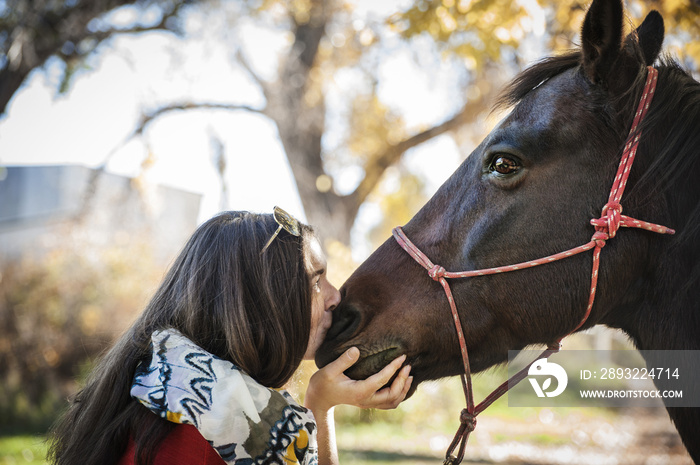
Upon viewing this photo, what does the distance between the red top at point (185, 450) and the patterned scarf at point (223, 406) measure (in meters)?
0.09

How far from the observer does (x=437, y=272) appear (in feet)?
5.67

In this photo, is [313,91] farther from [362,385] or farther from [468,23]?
[362,385]

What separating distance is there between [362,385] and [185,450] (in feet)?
1.89

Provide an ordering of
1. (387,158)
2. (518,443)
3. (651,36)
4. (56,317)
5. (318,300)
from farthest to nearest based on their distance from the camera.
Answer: (387,158)
(56,317)
(518,443)
(318,300)
(651,36)

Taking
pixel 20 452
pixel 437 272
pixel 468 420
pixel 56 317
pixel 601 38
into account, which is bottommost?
pixel 20 452

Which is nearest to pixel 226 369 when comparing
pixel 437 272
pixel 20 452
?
pixel 437 272

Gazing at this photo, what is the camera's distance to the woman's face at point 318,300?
73.6 inches

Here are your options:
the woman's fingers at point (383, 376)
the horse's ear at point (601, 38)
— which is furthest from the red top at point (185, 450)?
the horse's ear at point (601, 38)

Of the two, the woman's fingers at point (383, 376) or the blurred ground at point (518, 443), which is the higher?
the woman's fingers at point (383, 376)

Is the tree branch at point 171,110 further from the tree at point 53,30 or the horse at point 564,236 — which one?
the horse at point 564,236

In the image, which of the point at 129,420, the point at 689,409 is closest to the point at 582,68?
the point at 689,409

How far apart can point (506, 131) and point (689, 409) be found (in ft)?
3.48

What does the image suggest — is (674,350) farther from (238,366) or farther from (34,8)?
(34,8)

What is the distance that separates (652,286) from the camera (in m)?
1.63
